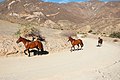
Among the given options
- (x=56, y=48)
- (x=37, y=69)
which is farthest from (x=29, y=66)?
(x=56, y=48)

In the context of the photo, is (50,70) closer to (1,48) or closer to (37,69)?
(37,69)

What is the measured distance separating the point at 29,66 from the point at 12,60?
2528 mm

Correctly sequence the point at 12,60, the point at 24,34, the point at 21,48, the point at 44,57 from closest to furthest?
the point at 12,60 < the point at 44,57 < the point at 21,48 < the point at 24,34

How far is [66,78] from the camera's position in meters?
14.0

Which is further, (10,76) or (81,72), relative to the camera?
(81,72)

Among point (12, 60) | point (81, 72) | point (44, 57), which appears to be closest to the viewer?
point (81, 72)

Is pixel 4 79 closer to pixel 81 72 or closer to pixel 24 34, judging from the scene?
pixel 81 72

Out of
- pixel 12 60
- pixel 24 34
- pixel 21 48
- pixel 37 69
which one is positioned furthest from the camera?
pixel 24 34

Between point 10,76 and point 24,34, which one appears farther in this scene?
point 24,34

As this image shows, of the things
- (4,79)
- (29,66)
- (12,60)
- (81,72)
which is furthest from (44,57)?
(4,79)

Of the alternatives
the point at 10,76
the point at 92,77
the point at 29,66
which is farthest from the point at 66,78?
the point at 29,66

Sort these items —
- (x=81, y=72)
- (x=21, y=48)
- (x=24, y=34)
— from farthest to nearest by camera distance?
1. (x=24, y=34)
2. (x=21, y=48)
3. (x=81, y=72)

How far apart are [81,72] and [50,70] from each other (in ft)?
5.47

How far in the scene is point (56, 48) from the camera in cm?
2589
